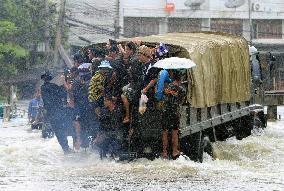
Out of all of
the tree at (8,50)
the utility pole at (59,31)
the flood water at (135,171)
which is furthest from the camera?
the utility pole at (59,31)

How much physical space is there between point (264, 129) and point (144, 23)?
23518 mm

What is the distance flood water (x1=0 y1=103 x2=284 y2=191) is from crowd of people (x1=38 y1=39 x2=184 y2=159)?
1.52 ft

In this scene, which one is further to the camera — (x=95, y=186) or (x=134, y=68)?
(x=134, y=68)

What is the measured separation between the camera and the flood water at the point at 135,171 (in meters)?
8.12

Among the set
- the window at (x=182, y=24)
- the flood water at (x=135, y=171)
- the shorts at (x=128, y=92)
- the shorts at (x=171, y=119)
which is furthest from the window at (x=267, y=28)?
the shorts at (x=171, y=119)

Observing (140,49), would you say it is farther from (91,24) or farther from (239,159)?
(91,24)

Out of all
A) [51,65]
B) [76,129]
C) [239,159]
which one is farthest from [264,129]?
[51,65]

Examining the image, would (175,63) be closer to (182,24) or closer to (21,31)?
(21,31)

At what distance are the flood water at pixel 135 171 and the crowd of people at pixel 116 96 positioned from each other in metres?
0.46

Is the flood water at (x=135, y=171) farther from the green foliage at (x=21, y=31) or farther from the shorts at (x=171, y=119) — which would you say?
the green foliage at (x=21, y=31)

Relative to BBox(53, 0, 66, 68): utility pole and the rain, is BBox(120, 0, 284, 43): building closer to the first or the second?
BBox(53, 0, 66, 68): utility pole

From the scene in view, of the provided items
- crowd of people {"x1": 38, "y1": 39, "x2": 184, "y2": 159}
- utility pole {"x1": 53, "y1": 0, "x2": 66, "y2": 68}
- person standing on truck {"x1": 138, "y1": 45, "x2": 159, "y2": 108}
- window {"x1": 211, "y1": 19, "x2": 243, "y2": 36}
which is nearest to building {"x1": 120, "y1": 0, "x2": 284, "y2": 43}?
window {"x1": 211, "y1": 19, "x2": 243, "y2": 36}

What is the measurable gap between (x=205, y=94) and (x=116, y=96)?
1.67m

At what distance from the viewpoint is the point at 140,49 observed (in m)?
10.2
